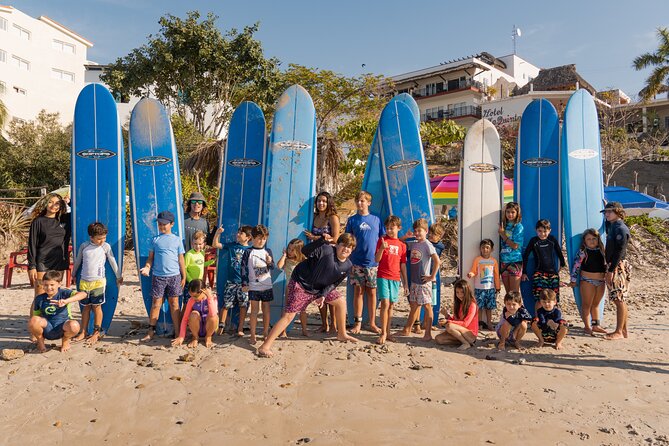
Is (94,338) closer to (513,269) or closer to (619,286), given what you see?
(513,269)

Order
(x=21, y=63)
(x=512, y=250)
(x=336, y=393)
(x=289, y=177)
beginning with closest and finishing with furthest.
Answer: (x=336, y=393)
(x=512, y=250)
(x=289, y=177)
(x=21, y=63)

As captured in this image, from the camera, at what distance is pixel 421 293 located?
4.39 metres

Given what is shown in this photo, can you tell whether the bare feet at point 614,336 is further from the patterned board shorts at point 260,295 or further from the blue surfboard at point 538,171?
the patterned board shorts at point 260,295

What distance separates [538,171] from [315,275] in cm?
308

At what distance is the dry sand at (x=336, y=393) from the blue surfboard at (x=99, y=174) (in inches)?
37.0

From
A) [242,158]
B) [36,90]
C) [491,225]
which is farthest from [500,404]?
[36,90]

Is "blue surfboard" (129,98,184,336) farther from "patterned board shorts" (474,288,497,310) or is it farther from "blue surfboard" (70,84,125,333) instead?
→ "patterned board shorts" (474,288,497,310)

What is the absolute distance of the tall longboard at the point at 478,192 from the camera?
16.7 feet

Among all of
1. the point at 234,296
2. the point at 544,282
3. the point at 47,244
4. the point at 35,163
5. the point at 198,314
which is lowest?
the point at 198,314

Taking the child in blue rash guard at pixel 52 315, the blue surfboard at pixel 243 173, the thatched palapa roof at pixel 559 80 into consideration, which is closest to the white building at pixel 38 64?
the blue surfboard at pixel 243 173

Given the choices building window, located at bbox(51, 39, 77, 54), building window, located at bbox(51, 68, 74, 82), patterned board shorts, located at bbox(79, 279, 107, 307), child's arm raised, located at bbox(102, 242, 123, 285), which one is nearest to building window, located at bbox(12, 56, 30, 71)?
building window, located at bbox(51, 68, 74, 82)

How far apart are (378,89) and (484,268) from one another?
13532mm

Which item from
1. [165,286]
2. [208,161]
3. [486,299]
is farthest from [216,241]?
[208,161]

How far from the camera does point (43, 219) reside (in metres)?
4.30
